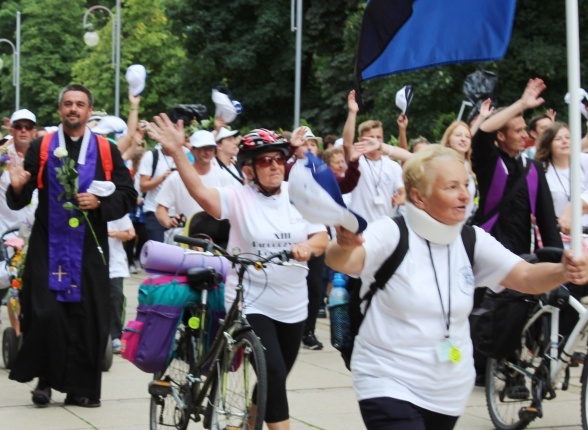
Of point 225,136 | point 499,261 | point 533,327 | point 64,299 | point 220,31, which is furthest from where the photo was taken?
point 220,31

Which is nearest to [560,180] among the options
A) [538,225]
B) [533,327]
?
[538,225]

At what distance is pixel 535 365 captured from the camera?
301 inches

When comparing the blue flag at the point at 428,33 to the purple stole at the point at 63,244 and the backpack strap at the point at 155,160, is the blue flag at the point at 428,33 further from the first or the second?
the backpack strap at the point at 155,160

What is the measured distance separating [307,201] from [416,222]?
79 centimetres

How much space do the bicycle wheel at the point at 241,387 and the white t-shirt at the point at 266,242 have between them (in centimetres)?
31

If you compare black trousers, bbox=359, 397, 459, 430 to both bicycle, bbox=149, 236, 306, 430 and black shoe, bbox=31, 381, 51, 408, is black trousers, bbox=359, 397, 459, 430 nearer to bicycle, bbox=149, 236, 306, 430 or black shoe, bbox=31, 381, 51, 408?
bicycle, bbox=149, 236, 306, 430

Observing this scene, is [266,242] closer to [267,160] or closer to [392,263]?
[267,160]

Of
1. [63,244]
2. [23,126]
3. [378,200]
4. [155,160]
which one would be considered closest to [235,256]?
[63,244]

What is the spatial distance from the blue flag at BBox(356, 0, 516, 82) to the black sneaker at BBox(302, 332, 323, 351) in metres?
6.02

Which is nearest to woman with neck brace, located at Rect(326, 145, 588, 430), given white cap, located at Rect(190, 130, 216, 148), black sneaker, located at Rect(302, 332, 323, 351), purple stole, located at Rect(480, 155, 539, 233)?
purple stole, located at Rect(480, 155, 539, 233)

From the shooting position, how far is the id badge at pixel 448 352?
14.8 ft

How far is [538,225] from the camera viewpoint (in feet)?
28.1

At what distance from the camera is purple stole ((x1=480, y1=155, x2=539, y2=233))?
839cm

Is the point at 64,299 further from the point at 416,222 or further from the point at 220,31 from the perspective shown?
the point at 220,31
